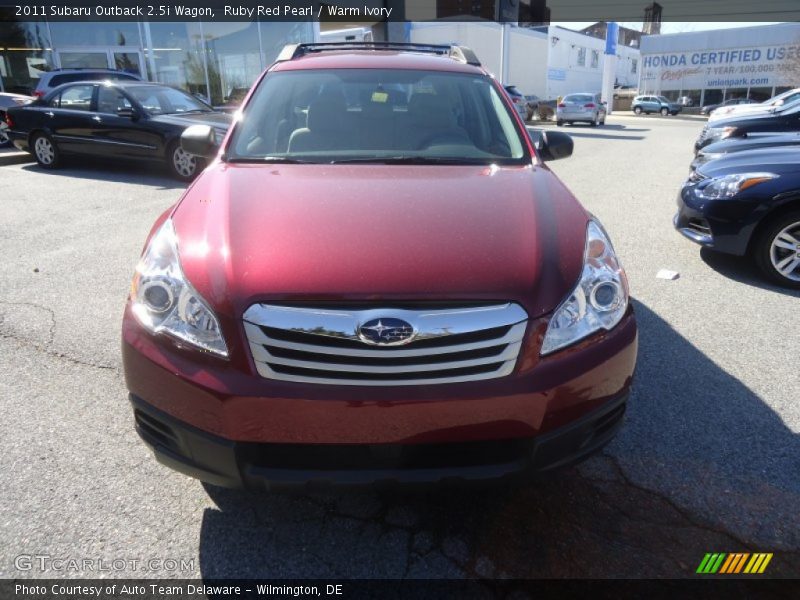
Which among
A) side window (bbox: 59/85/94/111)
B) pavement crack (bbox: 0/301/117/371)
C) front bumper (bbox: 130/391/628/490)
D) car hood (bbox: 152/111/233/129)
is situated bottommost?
pavement crack (bbox: 0/301/117/371)

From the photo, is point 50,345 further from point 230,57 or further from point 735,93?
point 735,93

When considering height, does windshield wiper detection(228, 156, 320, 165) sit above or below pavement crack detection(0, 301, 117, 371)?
above

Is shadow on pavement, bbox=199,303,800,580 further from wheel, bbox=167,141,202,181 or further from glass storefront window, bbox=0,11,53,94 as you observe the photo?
glass storefront window, bbox=0,11,53,94

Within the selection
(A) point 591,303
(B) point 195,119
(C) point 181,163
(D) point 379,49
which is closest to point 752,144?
(D) point 379,49

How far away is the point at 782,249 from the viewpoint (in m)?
4.76

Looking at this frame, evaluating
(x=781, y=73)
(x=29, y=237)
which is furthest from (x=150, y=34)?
(x=781, y=73)

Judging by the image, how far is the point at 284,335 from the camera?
1880mm

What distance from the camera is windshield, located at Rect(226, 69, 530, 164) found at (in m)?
3.09

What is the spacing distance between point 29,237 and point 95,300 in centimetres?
242

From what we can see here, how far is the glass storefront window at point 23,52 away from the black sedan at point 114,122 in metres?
10.3

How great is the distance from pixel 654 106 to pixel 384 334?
47.6 meters

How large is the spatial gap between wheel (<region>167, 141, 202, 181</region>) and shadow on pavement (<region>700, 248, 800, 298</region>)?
24.2ft

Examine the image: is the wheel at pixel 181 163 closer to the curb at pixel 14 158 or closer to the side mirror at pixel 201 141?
the curb at pixel 14 158

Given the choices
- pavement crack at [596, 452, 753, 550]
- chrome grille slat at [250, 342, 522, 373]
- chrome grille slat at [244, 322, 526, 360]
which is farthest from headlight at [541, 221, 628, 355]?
pavement crack at [596, 452, 753, 550]
